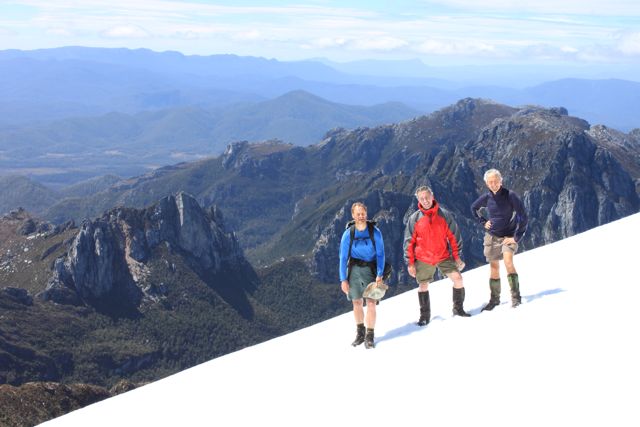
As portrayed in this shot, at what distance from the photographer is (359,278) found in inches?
723

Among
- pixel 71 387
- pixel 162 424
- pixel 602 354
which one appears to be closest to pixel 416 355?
pixel 602 354

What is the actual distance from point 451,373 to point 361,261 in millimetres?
4888

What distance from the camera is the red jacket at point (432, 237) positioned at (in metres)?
18.8

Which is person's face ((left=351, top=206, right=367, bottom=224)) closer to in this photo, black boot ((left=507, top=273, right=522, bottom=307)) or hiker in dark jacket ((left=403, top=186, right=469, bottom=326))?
hiker in dark jacket ((left=403, top=186, right=469, bottom=326))

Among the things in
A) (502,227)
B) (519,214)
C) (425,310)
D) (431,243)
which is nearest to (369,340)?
(425,310)

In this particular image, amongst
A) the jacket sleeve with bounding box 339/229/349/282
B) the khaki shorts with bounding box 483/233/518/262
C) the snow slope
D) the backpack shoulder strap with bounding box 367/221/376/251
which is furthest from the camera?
the khaki shorts with bounding box 483/233/518/262

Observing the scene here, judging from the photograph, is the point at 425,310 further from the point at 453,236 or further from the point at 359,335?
the point at 453,236

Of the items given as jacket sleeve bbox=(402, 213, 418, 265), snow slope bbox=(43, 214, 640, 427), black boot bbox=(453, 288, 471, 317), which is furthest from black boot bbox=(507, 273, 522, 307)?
jacket sleeve bbox=(402, 213, 418, 265)

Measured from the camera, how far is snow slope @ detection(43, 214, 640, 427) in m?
12.6

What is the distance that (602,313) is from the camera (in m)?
17.0

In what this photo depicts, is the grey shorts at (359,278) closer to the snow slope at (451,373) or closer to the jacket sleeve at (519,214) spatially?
the snow slope at (451,373)

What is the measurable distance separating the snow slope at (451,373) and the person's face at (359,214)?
4322 mm

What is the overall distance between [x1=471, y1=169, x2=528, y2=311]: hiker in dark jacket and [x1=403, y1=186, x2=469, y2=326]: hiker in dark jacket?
61.6 inches

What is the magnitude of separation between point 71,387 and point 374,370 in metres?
70.3
